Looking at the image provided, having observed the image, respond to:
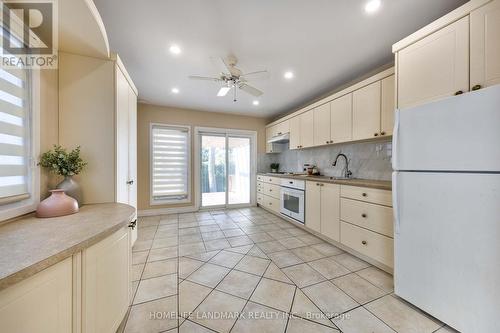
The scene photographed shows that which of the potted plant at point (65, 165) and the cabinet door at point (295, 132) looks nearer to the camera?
the potted plant at point (65, 165)

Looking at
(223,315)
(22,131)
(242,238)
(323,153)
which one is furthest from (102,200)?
(323,153)

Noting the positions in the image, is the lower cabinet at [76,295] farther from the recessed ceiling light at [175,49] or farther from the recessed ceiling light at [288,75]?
the recessed ceiling light at [288,75]

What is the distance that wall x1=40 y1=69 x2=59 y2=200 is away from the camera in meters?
1.38

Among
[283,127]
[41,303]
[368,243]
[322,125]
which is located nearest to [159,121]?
[283,127]

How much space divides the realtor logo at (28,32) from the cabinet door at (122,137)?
46cm

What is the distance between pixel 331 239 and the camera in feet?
8.87

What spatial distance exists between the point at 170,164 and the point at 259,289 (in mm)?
3512

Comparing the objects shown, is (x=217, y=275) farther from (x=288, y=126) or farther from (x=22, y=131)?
(x=288, y=126)

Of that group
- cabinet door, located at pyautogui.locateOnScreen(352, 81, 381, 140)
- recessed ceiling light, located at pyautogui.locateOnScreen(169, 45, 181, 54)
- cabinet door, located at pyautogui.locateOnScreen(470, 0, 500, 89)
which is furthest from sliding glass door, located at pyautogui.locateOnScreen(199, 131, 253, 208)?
cabinet door, located at pyautogui.locateOnScreen(470, 0, 500, 89)

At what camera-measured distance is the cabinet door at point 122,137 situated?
5.73 ft

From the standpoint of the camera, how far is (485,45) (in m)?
1.28

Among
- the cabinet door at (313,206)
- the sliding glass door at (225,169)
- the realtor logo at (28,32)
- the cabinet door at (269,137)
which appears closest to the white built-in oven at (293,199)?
the cabinet door at (313,206)

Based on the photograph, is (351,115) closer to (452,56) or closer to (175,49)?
(452,56)

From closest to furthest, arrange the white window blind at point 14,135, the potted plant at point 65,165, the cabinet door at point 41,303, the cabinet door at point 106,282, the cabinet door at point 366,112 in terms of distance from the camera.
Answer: the cabinet door at point 41,303, the cabinet door at point 106,282, the white window blind at point 14,135, the potted plant at point 65,165, the cabinet door at point 366,112
